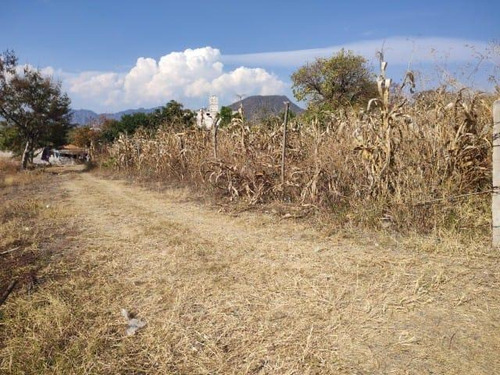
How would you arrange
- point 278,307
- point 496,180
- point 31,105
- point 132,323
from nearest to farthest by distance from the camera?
1. point 132,323
2. point 278,307
3. point 496,180
4. point 31,105

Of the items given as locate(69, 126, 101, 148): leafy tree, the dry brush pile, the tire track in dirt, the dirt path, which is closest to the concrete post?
the dry brush pile

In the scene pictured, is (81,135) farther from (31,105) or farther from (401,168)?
(401,168)

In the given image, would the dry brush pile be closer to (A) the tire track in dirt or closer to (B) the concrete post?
(B) the concrete post

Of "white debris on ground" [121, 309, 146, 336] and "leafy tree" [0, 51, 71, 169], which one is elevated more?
"leafy tree" [0, 51, 71, 169]

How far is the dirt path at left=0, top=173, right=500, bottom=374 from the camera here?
2.13 m

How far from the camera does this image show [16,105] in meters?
20.7

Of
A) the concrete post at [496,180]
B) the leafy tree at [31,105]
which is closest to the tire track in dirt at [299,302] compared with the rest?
the concrete post at [496,180]

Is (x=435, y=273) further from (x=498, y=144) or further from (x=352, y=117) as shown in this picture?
(x=352, y=117)

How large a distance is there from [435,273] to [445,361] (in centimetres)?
131

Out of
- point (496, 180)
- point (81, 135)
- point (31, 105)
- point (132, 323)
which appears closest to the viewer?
point (132, 323)

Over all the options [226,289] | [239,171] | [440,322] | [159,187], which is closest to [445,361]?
[440,322]

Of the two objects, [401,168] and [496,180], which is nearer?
[496,180]

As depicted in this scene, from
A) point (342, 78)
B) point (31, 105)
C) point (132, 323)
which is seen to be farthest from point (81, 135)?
point (132, 323)

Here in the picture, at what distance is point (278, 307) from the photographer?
9.03 ft
